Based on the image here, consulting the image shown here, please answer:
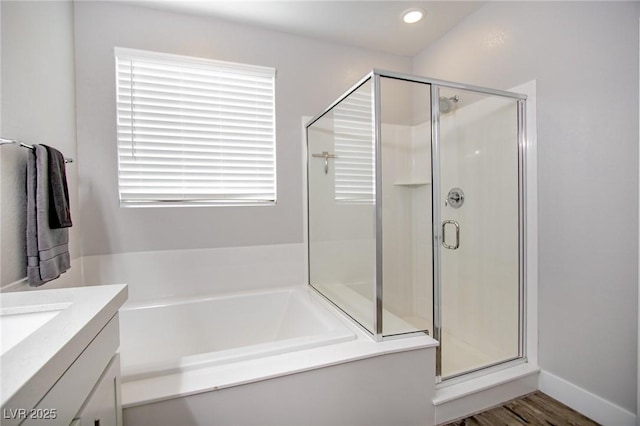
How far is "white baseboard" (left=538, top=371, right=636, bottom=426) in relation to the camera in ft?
4.75

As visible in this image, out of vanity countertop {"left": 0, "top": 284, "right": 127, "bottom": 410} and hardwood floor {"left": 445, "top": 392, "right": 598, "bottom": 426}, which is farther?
hardwood floor {"left": 445, "top": 392, "right": 598, "bottom": 426}

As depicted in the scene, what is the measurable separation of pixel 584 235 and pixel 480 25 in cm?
Result: 160

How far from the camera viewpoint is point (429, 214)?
1.84 meters

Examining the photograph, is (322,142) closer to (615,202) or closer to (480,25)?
(480,25)

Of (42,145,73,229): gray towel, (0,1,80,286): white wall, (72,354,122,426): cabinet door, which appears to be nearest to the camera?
(72,354,122,426): cabinet door

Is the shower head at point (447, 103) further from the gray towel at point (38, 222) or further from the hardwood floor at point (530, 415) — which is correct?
the gray towel at point (38, 222)

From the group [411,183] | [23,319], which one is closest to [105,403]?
[23,319]

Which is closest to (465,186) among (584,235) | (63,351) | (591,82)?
(584,235)

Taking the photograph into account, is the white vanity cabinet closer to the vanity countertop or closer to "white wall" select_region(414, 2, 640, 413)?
the vanity countertop

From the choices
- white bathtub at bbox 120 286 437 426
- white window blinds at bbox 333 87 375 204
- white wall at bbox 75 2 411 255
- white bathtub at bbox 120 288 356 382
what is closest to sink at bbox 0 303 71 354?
white bathtub at bbox 120 286 437 426

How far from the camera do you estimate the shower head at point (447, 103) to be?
182 centimetres

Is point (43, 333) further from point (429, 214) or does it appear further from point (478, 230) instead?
point (478, 230)

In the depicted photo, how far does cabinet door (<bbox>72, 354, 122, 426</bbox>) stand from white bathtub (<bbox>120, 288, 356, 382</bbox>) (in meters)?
0.75

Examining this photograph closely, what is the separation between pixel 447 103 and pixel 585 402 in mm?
1838
